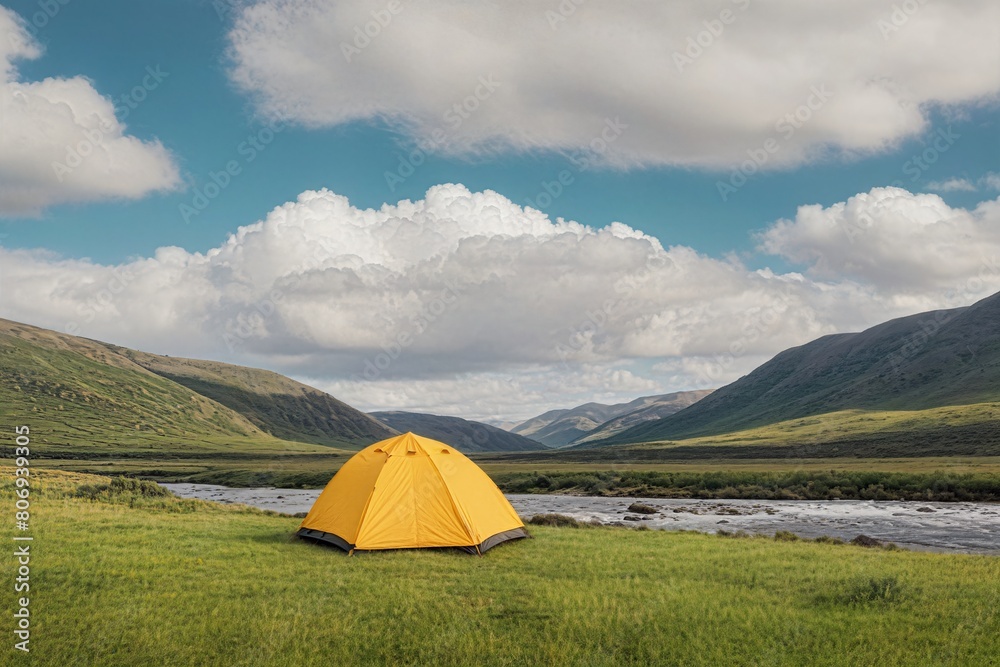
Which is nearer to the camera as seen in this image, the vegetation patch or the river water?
the river water

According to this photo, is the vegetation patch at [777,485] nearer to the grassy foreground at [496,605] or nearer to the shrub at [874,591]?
the grassy foreground at [496,605]

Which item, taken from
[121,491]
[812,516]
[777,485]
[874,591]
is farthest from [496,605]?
[777,485]

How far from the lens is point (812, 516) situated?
46438 millimetres

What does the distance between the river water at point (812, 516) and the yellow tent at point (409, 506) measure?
787 inches

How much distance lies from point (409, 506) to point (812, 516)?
3650cm

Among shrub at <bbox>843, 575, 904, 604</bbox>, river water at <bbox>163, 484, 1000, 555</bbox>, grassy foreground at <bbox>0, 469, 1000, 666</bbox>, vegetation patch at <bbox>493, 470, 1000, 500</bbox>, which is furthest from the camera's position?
vegetation patch at <bbox>493, 470, 1000, 500</bbox>

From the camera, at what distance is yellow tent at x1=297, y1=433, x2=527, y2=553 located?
2205cm

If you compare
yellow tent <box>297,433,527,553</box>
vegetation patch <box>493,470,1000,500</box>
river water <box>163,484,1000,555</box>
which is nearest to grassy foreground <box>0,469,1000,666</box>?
yellow tent <box>297,433,527,553</box>

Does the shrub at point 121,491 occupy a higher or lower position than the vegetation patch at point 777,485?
higher

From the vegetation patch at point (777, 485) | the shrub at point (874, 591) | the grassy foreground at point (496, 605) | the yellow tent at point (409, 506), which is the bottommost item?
the vegetation patch at point (777, 485)

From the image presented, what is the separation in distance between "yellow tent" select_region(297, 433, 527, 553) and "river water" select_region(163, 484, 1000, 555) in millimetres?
19979

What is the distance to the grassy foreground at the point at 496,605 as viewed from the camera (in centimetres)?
1216

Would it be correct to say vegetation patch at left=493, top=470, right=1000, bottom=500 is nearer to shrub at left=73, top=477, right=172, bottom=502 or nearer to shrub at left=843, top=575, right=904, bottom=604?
shrub at left=73, top=477, right=172, bottom=502

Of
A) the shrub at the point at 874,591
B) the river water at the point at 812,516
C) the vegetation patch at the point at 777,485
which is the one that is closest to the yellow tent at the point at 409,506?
the shrub at the point at 874,591
